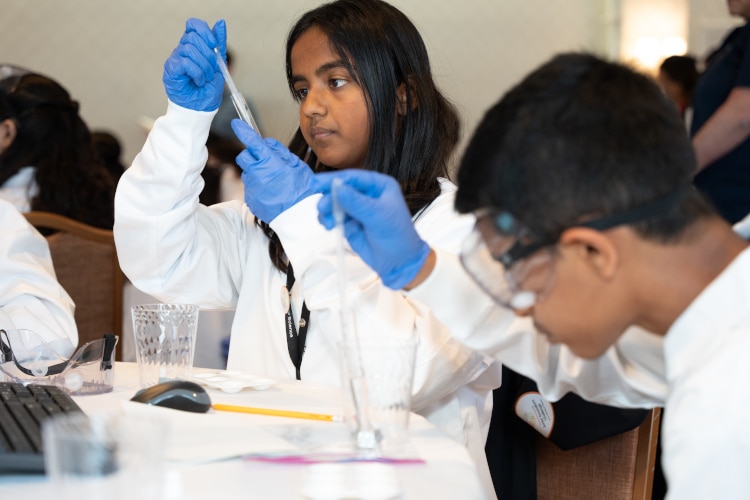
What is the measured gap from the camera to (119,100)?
227 inches

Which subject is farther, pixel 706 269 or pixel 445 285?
pixel 445 285

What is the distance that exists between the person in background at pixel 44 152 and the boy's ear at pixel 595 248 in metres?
2.11

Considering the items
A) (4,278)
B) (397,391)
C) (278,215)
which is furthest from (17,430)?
(4,278)

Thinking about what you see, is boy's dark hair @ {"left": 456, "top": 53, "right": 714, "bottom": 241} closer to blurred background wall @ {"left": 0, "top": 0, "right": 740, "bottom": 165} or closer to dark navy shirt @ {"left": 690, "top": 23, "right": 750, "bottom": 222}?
dark navy shirt @ {"left": 690, "top": 23, "right": 750, "bottom": 222}

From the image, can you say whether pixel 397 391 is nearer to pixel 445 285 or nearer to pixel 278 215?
pixel 445 285

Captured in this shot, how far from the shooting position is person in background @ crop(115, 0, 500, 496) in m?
1.52

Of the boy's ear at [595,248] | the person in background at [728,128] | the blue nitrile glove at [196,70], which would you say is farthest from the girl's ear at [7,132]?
the boy's ear at [595,248]

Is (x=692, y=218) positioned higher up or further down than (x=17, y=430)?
higher up

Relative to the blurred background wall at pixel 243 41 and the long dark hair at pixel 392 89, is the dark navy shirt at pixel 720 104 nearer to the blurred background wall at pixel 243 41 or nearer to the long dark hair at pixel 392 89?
the long dark hair at pixel 392 89

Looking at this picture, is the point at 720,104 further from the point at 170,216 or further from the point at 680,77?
the point at 170,216

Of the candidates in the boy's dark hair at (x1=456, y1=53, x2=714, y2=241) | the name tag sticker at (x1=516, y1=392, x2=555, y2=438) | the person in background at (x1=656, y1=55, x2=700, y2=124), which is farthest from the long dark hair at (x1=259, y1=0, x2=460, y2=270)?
the person in background at (x1=656, y1=55, x2=700, y2=124)

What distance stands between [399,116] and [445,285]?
2.04 feet

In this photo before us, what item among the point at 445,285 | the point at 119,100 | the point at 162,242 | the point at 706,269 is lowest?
the point at 119,100

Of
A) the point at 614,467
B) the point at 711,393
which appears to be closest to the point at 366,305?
the point at 614,467
